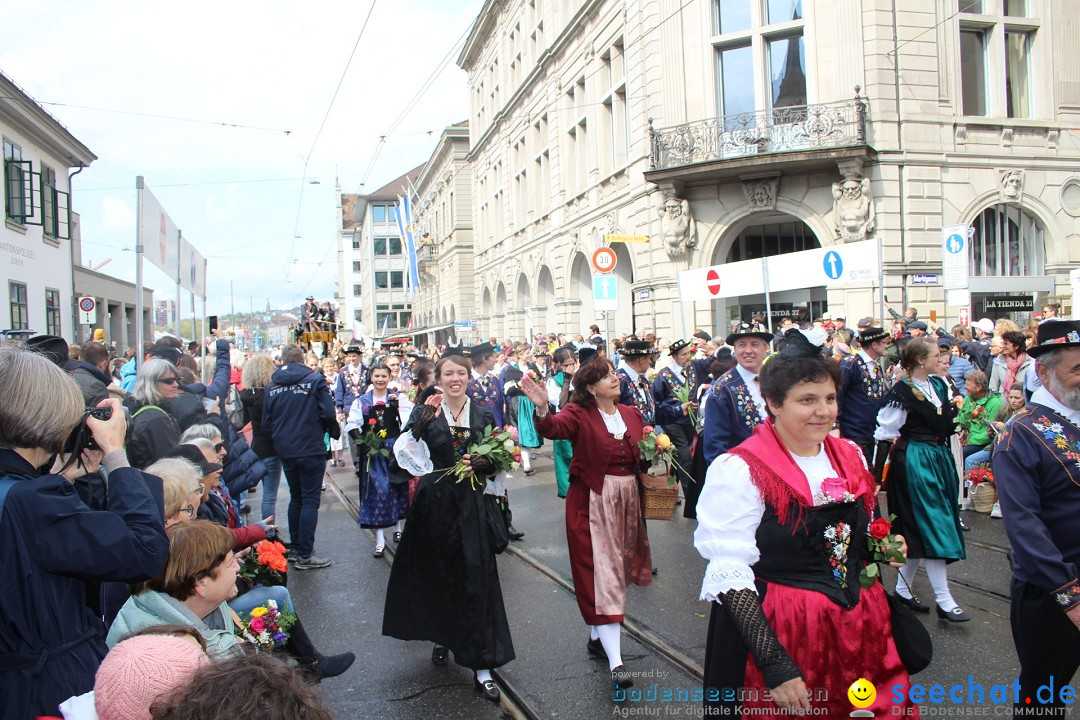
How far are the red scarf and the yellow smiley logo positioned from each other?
2.01ft

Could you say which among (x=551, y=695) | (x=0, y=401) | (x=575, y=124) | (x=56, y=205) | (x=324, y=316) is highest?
(x=575, y=124)

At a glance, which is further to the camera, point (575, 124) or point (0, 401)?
point (575, 124)

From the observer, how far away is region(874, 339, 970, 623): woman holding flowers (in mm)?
5500

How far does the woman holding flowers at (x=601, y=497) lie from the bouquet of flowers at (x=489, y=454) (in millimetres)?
249

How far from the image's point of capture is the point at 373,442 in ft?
26.9

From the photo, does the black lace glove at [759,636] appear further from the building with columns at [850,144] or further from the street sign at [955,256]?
the building with columns at [850,144]

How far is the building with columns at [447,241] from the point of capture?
48.0 m

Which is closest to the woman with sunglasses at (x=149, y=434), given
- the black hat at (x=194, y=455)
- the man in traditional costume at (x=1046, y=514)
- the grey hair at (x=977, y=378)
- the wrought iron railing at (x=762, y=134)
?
the black hat at (x=194, y=455)

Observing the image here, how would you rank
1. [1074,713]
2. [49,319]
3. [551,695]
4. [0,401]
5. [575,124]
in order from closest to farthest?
[0,401] → [1074,713] → [551,695] → [49,319] → [575,124]

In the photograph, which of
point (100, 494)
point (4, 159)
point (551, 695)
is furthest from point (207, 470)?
point (4, 159)

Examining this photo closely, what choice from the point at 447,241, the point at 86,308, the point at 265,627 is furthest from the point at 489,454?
the point at 447,241

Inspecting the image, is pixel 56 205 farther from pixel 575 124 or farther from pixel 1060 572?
pixel 1060 572

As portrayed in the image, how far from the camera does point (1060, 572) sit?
305 centimetres

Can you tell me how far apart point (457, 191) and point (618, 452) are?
45193mm
